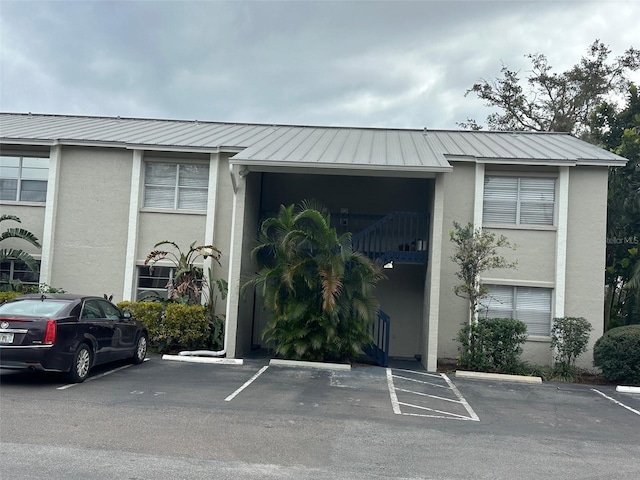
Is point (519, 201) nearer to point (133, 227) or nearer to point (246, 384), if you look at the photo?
point (246, 384)

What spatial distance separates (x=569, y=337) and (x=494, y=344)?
1779 millimetres

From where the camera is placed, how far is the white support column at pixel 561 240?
14.5 meters

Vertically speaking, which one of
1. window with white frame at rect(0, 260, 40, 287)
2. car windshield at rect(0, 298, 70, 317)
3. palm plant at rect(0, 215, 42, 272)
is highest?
palm plant at rect(0, 215, 42, 272)

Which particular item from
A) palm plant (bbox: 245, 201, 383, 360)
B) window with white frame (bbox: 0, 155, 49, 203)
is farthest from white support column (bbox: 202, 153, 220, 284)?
window with white frame (bbox: 0, 155, 49, 203)

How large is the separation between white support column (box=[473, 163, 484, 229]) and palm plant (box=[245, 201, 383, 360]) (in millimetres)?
3234

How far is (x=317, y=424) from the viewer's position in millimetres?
7660

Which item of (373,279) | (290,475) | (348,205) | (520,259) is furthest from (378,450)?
(348,205)

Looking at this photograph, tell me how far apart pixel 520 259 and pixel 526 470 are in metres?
9.27

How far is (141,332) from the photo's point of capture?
40.1 ft

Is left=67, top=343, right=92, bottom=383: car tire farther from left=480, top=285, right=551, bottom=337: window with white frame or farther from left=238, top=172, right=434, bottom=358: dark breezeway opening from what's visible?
left=480, top=285, right=551, bottom=337: window with white frame

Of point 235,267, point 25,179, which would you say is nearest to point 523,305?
point 235,267

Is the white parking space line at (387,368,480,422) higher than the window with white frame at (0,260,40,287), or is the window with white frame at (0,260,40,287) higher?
the window with white frame at (0,260,40,287)

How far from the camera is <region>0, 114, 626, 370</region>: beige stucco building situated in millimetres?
14117

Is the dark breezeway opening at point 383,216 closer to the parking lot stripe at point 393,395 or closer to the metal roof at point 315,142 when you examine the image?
the metal roof at point 315,142
